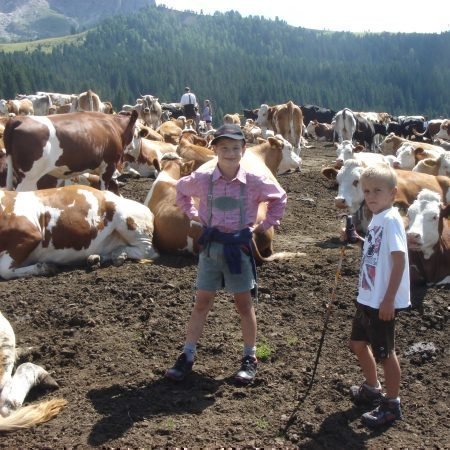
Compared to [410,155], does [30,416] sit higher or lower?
lower

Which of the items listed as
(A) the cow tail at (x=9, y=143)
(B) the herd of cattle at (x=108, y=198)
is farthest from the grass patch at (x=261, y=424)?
(A) the cow tail at (x=9, y=143)

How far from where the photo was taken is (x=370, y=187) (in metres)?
4.14

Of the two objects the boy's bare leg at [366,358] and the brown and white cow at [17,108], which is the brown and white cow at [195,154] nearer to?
the boy's bare leg at [366,358]

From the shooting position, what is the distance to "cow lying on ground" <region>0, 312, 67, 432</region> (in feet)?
13.4

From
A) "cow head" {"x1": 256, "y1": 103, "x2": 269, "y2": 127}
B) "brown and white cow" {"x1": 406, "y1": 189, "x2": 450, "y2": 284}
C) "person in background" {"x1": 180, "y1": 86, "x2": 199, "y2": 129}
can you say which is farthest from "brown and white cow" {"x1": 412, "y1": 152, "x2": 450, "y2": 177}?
"person in background" {"x1": 180, "y1": 86, "x2": 199, "y2": 129}

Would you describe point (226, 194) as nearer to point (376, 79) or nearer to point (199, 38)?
point (376, 79)

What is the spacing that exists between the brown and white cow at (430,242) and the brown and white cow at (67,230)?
3.27 meters

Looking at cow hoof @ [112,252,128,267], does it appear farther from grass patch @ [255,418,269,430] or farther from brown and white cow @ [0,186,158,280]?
grass patch @ [255,418,269,430]

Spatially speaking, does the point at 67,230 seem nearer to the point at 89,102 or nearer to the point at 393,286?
the point at 393,286

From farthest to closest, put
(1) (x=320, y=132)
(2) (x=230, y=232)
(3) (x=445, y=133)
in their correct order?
(1) (x=320, y=132) < (3) (x=445, y=133) < (2) (x=230, y=232)

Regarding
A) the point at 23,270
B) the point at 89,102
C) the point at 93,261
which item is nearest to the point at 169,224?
the point at 93,261

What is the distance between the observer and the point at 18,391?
4398 mm

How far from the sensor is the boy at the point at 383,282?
4.05m

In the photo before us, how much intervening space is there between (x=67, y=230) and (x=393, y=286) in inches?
186
